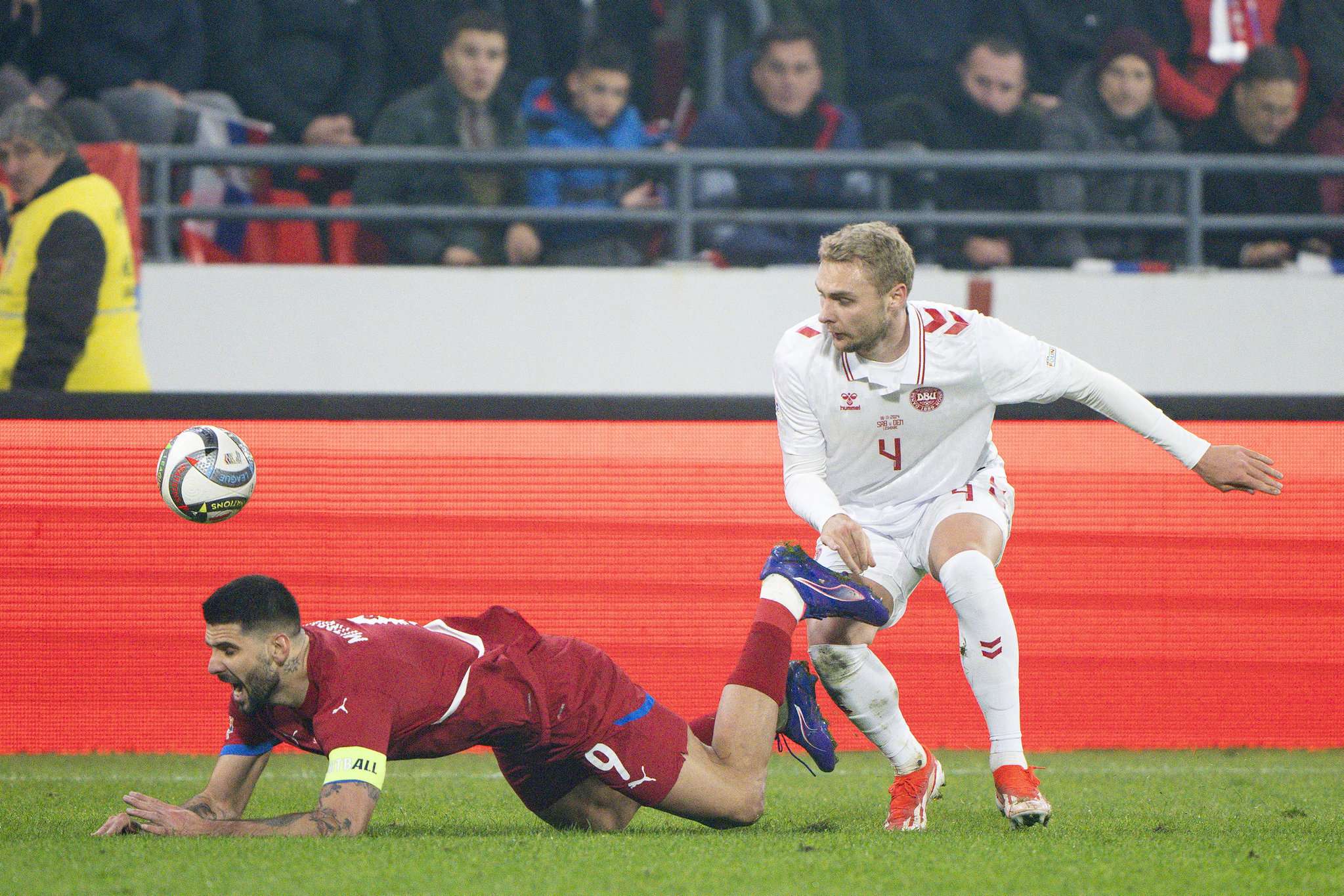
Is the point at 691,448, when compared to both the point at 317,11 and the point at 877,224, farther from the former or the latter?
the point at 317,11

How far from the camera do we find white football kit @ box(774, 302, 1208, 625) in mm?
4527

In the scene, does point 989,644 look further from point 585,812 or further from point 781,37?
point 781,37

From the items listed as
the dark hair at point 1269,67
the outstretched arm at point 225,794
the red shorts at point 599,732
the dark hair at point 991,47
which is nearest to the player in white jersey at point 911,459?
the red shorts at point 599,732

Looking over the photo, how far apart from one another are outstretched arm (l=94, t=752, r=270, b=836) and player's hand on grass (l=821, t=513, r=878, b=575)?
1.67 meters

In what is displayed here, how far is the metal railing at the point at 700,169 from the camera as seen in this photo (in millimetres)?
7883

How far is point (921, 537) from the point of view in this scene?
15.2 ft

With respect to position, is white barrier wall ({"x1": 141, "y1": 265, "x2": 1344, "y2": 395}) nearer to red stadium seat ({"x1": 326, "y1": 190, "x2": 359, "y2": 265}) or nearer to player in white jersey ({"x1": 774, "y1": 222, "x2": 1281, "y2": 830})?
red stadium seat ({"x1": 326, "y1": 190, "x2": 359, "y2": 265})

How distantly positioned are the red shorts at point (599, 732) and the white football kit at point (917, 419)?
748 mm

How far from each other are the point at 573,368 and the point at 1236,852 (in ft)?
15.7

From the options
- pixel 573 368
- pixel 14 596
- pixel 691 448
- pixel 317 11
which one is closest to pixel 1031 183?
pixel 573 368

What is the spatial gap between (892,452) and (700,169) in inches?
154

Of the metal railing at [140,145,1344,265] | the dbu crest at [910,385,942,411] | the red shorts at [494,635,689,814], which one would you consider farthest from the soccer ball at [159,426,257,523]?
the metal railing at [140,145,1344,265]

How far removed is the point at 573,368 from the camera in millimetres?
8039

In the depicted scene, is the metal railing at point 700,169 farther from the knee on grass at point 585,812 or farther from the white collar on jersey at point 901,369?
the knee on grass at point 585,812
